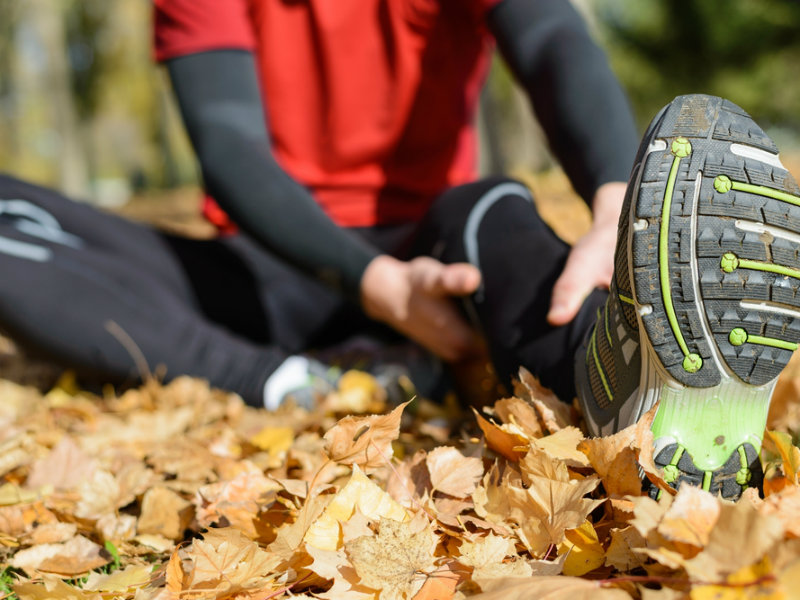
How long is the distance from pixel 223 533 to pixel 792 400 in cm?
90

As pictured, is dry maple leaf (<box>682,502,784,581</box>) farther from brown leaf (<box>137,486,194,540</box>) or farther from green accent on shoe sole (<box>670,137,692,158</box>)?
brown leaf (<box>137,486,194,540</box>)

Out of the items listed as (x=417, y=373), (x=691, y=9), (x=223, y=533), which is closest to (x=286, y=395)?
(x=417, y=373)

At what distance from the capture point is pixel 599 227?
106 centimetres

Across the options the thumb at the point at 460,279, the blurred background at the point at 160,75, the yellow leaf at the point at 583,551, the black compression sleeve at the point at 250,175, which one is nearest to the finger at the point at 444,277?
the thumb at the point at 460,279

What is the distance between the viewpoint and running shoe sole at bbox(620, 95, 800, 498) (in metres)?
0.67

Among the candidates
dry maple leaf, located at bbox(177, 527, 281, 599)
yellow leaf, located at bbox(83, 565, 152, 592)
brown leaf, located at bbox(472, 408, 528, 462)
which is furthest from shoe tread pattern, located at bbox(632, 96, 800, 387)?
yellow leaf, located at bbox(83, 565, 152, 592)

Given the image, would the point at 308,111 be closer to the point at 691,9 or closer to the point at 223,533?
the point at 223,533

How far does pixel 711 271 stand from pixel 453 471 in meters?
0.38

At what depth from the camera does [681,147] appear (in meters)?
0.69

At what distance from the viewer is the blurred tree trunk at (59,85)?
9.27m

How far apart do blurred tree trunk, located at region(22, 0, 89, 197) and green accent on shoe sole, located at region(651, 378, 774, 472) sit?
1000cm

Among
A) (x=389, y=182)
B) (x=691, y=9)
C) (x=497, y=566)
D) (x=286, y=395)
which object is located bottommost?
(x=286, y=395)

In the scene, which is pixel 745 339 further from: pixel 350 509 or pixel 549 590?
pixel 350 509

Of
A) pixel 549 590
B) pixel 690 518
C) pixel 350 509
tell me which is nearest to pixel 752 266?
pixel 690 518
